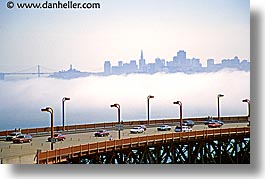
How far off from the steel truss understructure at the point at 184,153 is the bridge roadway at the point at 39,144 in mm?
185

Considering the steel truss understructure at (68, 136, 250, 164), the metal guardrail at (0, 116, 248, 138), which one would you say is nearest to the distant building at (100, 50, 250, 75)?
the metal guardrail at (0, 116, 248, 138)

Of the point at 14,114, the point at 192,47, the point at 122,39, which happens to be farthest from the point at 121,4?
the point at 14,114

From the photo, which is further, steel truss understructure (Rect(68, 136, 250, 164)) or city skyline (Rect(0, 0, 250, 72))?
steel truss understructure (Rect(68, 136, 250, 164))

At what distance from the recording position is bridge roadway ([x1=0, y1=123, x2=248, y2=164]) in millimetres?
7234

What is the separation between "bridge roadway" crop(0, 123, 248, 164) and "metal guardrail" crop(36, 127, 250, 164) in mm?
62

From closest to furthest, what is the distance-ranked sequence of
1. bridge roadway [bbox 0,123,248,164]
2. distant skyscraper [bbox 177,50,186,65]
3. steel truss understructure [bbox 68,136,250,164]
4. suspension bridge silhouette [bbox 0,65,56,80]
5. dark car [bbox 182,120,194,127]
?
1. bridge roadway [bbox 0,123,248,164]
2. suspension bridge silhouette [bbox 0,65,56,80]
3. distant skyscraper [bbox 177,50,186,65]
4. steel truss understructure [bbox 68,136,250,164]
5. dark car [bbox 182,120,194,127]

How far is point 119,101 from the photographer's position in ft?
24.7

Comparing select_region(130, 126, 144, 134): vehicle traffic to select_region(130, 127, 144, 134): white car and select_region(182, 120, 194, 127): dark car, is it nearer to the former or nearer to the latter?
select_region(130, 127, 144, 134): white car

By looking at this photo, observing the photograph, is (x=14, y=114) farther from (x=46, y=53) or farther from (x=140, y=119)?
(x=140, y=119)

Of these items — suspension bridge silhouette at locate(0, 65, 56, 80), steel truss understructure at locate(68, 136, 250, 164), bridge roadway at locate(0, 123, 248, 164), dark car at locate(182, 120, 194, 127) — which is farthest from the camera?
dark car at locate(182, 120, 194, 127)

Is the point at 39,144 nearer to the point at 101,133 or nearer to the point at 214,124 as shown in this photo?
the point at 101,133

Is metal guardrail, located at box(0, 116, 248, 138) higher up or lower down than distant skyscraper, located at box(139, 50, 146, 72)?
lower down

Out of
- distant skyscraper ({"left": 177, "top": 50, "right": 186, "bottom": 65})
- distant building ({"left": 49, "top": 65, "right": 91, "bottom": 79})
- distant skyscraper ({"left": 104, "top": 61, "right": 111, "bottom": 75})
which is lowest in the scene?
distant building ({"left": 49, "top": 65, "right": 91, "bottom": 79})

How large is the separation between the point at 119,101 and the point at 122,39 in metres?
0.71
